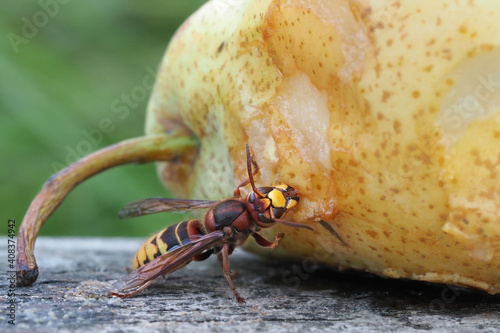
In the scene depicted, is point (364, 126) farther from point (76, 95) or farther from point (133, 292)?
point (76, 95)

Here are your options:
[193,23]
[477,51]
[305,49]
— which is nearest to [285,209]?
[305,49]

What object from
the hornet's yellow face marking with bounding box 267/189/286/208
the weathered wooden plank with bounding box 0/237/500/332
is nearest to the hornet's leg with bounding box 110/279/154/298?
the weathered wooden plank with bounding box 0/237/500/332

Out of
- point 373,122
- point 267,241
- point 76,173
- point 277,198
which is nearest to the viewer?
point 373,122

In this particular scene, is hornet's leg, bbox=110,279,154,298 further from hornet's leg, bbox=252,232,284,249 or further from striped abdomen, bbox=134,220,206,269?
hornet's leg, bbox=252,232,284,249

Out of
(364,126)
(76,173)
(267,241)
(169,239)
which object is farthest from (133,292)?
(364,126)

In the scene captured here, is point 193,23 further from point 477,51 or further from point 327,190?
point 477,51

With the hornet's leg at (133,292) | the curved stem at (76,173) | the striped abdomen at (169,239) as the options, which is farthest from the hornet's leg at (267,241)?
the curved stem at (76,173)
